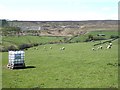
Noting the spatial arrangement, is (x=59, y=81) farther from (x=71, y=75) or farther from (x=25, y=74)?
(x=25, y=74)

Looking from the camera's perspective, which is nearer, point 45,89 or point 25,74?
point 45,89

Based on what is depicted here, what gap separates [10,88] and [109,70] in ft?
39.4

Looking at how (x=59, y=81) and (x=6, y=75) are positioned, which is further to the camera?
(x=6, y=75)

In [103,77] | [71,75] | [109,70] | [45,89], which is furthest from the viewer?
[109,70]

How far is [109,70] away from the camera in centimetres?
3109

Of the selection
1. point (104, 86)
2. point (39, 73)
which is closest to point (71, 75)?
point (39, 73)

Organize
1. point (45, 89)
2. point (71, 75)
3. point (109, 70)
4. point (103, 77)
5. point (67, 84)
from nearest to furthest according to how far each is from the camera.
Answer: point (45, 89), point (67, 84), point (103, 77), point (71, 75), point (109, 70)

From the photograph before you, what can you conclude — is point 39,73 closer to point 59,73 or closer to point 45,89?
point 59,73

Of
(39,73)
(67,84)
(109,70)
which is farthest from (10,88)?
(109,70)

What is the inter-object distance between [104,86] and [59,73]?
334 inches

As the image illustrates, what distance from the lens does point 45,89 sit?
2256cm

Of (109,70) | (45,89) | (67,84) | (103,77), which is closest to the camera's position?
(45,89)

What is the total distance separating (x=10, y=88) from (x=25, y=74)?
24.9 feet

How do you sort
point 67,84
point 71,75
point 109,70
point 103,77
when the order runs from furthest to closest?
point 109,70 → point 71,75 → point 103,77 → point 67,84
